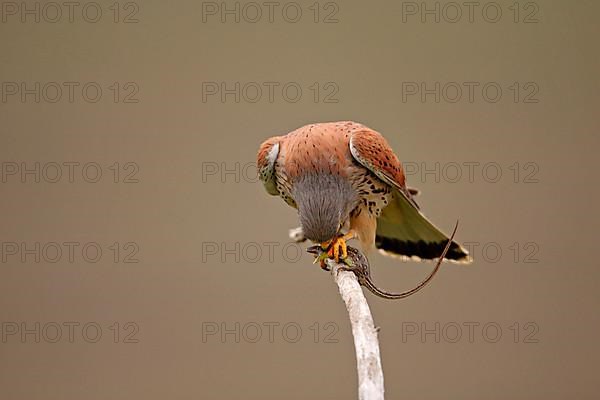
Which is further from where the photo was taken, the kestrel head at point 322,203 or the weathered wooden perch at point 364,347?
the kestrel head at point 322,203

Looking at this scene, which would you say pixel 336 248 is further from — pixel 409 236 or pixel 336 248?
pixel 409 236

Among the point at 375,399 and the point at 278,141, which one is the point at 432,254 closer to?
the point at 278,141

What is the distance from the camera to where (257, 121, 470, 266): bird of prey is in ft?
6.92

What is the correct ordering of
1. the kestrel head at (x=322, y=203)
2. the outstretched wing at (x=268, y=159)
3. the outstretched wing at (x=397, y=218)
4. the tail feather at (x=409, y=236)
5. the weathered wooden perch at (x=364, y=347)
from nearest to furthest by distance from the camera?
the weathered wooden perch at (x=364, y=347), the kestrel head at (x=322, y=203), the outstretched wing at (x=397, y=218), the outstretched wing at (x=268, y=159), the tail feather at (x=409, y=236)

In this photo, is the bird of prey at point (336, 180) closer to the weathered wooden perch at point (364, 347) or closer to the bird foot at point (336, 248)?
the bird foot at point (336, 248)

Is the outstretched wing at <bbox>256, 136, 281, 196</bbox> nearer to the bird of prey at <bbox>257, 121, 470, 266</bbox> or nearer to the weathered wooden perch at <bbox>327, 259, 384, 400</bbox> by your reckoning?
the bird of prey at <bbox>257, 121, 470, 266</bbox>

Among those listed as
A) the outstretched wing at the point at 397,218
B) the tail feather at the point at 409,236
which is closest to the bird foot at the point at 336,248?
the outstretched wing at the point at 397,218

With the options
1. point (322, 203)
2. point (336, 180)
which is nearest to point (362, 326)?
point (322, 203)

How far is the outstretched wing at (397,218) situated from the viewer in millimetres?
2229

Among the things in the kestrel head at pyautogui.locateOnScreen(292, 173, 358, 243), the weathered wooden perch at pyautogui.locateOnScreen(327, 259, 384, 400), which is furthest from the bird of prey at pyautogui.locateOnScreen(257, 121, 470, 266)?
the weathered wooden perch at pyautogui.locateOnScreen(327, 259, 384, 400)

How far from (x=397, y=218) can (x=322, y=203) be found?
0.62 m

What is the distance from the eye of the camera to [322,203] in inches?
82.6

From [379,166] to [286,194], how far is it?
1.12 ft

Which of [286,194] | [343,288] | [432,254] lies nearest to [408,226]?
[432,254]
